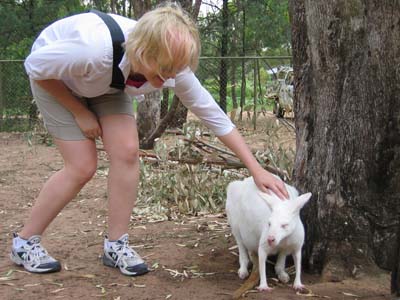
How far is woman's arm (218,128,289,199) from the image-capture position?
117 inches

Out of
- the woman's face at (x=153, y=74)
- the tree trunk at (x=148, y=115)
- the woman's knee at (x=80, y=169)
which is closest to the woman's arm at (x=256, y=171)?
the woman's face at (x=153, y=74)

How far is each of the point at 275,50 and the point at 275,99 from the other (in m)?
5.87

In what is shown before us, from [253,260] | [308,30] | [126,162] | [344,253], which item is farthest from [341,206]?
[126,162]

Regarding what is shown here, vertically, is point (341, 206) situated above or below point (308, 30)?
below

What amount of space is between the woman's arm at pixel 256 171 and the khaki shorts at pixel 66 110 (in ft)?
1.84

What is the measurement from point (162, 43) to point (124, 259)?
121cm

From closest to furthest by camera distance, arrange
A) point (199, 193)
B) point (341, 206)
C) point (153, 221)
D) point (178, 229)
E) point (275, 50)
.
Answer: point (341, 206), point (178, 229), point (153, 221), point (199, 193), point (275, 50)

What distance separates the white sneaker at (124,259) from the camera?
322 cm

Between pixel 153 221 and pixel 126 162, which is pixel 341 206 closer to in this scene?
pixel 126 162

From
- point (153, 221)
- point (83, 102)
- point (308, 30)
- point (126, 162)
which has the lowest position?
point (153, 221)

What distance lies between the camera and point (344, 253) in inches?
121

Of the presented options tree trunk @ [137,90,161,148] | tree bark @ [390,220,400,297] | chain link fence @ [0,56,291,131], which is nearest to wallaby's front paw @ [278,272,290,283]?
tree bark @ [390,220,400,297]

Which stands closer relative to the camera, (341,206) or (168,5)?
(168,5)

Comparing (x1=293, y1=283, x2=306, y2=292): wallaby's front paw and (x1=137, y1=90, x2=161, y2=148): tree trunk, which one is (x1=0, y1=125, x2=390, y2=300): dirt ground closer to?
(x1=293, y1=283, x2=306, y2=292): wallaby's front paw
